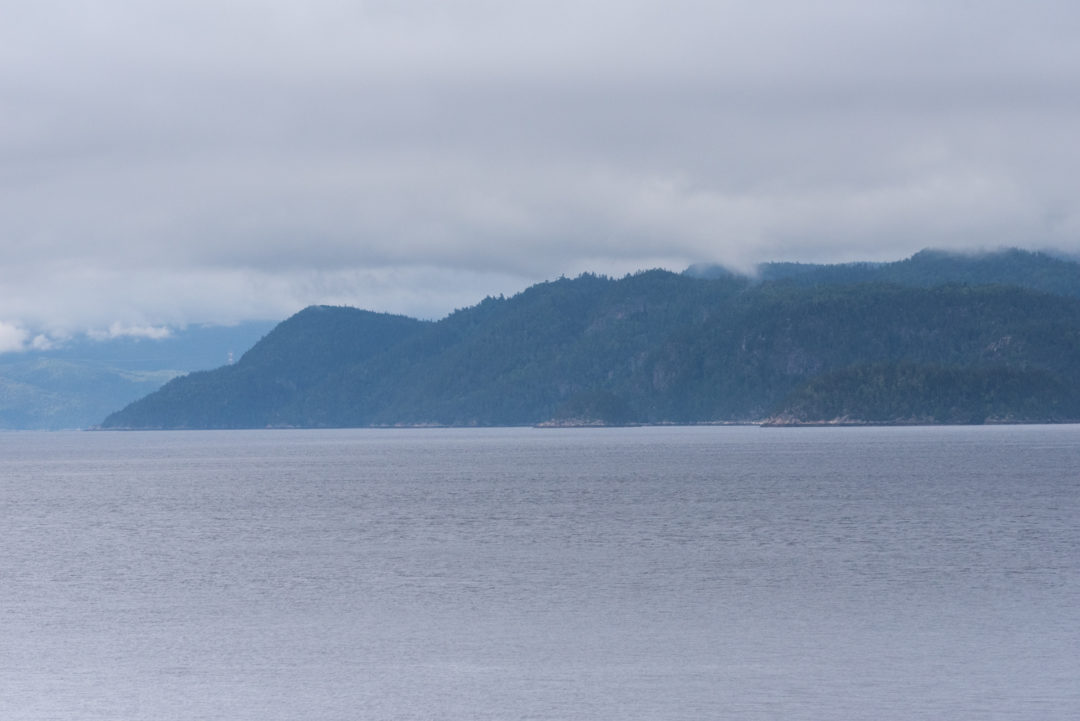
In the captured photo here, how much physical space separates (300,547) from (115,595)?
22398 mm

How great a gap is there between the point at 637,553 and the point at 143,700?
4247cm

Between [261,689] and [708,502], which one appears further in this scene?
[708,502]

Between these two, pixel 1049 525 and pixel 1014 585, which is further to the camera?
pixel 1049 525

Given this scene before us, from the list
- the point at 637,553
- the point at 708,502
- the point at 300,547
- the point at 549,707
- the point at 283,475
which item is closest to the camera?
the point at 549,707

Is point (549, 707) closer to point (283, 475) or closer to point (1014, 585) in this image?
point (1014, 585)

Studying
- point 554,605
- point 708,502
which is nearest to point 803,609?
point 554,605

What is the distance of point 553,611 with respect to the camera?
59531 millimetres

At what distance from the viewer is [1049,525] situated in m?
93.8

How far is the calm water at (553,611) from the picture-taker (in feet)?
140

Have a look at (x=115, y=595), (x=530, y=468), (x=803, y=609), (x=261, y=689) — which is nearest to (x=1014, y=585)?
(x=803, y=609)

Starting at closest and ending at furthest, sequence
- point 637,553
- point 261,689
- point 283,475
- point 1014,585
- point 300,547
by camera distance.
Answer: point 261,689, point 1014,585, point 637,553, point 300,547, point 283,475

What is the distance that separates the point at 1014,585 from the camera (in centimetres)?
6450

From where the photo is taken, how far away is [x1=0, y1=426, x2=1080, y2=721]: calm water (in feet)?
140

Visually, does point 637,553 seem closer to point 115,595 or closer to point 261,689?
point 115,595
